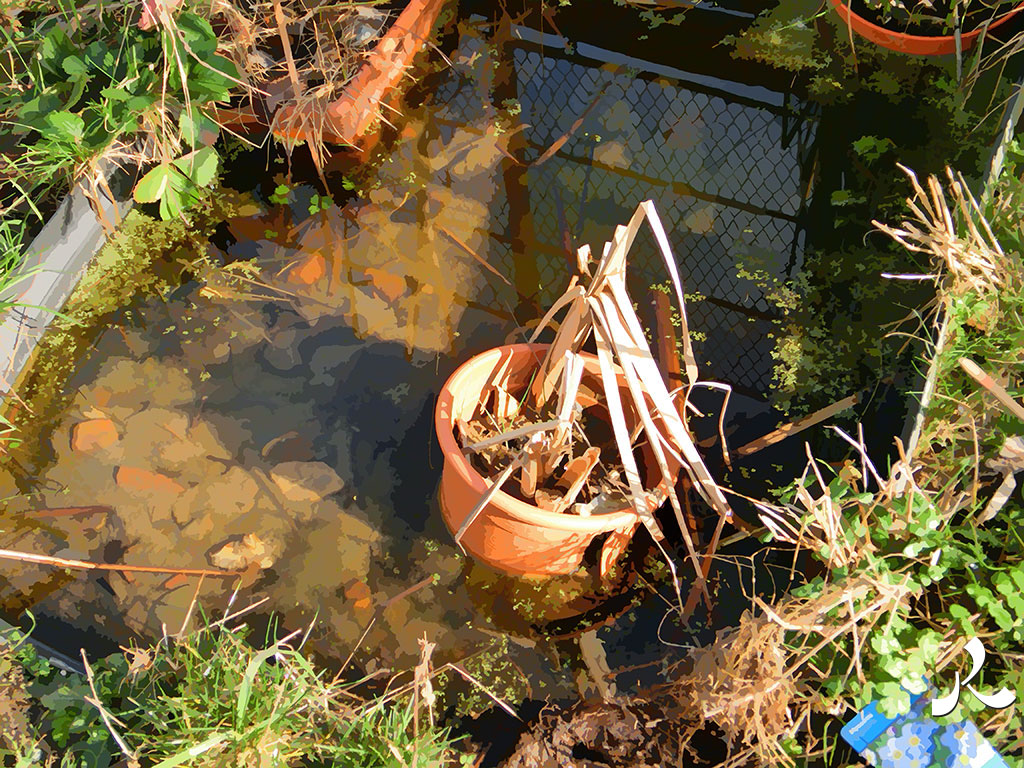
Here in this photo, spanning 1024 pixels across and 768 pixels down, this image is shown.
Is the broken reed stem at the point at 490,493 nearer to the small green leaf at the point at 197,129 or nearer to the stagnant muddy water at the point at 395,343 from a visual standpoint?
the stagnant muddy water at the point at 395,343

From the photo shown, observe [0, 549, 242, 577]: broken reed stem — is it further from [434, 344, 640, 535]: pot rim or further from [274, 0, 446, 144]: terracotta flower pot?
[274, 0, 446, 144]: terracotta flower pot

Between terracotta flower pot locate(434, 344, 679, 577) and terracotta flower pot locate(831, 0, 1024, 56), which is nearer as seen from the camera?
terracotta flower pot locate(434, 344, 679, 577)

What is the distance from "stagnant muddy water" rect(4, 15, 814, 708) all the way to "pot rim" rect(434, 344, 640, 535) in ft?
1.15

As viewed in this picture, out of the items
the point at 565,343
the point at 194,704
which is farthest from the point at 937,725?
the point at 194,704

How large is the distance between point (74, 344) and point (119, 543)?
2.12ft

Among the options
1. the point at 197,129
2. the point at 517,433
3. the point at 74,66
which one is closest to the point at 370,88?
the point at 197,129

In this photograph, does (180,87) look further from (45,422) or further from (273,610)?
(273,610)

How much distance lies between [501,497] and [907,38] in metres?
2.18

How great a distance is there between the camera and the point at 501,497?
1.63 m

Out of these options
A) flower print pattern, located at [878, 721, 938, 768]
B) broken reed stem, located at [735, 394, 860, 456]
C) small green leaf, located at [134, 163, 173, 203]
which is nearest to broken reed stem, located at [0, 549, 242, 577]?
small green leaf, located at [134, 163, 173, 203]

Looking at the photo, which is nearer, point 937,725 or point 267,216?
point 937,725

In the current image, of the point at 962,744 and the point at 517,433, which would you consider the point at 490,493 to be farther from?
the point at 962,744

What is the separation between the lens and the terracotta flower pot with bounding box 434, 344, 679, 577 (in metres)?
1.64

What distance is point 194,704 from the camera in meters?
1.53
